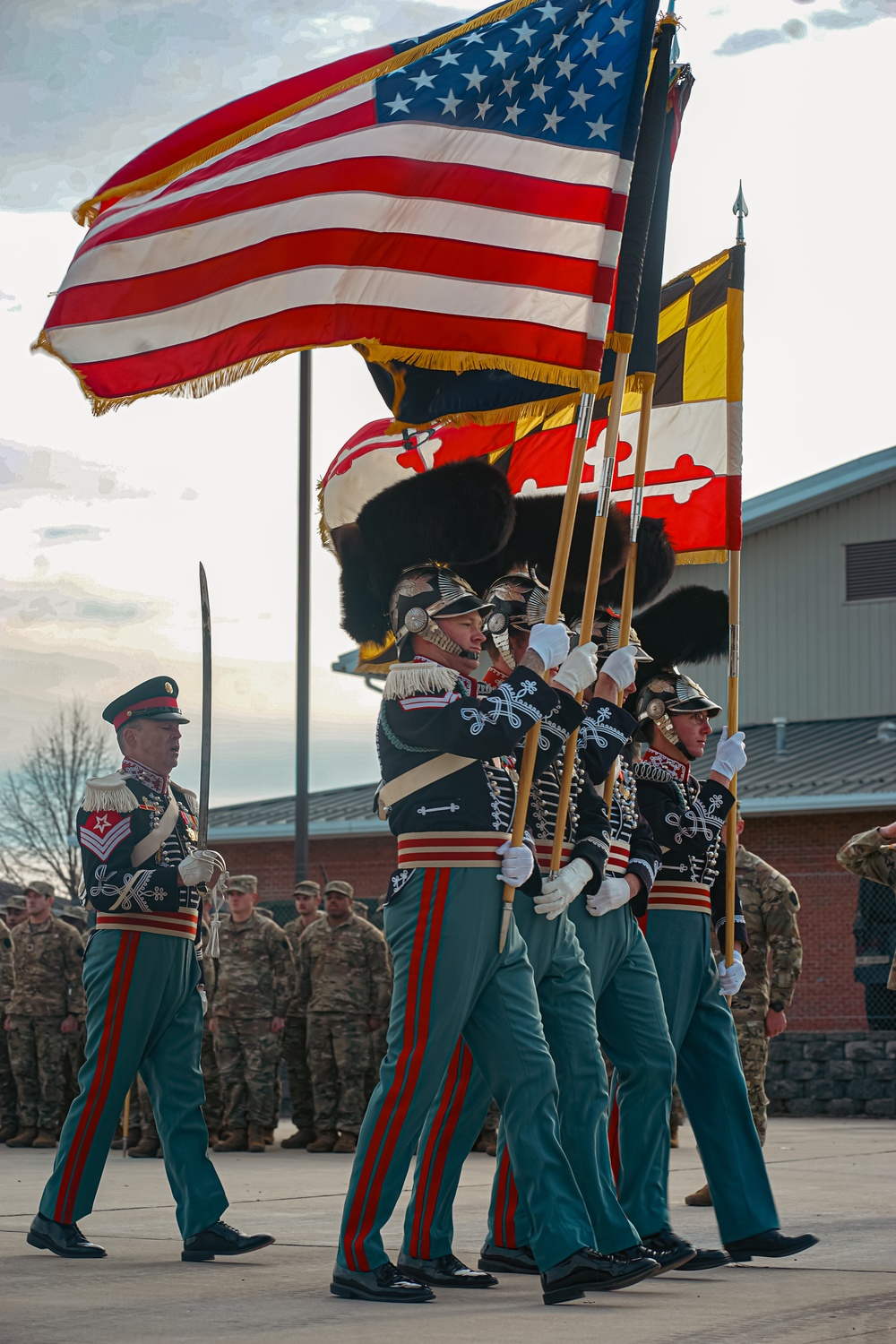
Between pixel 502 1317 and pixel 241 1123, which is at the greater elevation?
pixel 502 1317

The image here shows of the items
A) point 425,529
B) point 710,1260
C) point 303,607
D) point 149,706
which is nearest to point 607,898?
point 710,1260

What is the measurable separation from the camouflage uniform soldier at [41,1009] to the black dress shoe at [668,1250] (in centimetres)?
890

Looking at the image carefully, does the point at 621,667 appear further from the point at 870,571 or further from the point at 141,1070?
the point at 870,571

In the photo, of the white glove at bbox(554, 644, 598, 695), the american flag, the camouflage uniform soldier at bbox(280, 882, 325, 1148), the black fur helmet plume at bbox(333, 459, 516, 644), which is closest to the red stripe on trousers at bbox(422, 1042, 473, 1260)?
the white glove at bbox(554, 644, 598, 695)

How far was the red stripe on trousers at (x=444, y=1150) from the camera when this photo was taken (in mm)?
5961

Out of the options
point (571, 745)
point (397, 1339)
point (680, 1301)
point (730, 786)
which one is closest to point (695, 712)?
point (730, 786)

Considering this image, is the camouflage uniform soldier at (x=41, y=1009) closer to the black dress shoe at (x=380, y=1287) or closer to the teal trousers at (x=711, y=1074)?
the teal trousers at (x=711, y=1074)

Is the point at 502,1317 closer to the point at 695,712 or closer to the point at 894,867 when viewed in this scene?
the point at 695,712

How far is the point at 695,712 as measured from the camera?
7.21m

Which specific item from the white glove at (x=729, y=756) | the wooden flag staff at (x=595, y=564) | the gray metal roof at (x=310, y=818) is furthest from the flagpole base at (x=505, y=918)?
the gray metal roof at (x=310, y=818)

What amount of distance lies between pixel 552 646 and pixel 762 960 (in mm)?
4703

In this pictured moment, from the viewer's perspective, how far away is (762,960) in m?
9.98

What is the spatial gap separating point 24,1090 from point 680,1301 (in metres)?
10.1

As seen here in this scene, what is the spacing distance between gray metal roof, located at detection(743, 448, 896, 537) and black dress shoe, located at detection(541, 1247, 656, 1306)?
65.6 feet
